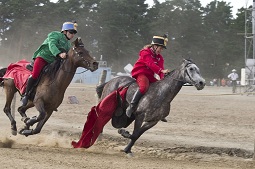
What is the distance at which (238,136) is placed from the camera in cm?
1455

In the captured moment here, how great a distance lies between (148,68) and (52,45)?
215 centimetres

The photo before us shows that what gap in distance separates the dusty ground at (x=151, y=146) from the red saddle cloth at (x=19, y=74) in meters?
1.24

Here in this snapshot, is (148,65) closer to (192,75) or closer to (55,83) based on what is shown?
(192,75)

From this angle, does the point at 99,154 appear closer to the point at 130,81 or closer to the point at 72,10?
the point at 130,81

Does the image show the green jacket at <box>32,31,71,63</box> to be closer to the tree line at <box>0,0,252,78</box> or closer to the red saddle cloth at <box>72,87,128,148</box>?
the red saddle cloth at <box>72,87,128,148</box>

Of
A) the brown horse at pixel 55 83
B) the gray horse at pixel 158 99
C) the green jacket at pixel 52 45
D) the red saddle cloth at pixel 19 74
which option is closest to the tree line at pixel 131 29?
the red saddle cloth at pixel 19 74

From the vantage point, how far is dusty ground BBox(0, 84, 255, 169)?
9477 millimetres

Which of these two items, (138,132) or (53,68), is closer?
(138,132)

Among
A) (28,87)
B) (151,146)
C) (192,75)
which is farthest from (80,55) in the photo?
(151,146)

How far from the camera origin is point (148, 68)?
1119 centimetres

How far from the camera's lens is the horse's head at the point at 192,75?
10.4 meters

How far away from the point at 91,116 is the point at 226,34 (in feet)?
220

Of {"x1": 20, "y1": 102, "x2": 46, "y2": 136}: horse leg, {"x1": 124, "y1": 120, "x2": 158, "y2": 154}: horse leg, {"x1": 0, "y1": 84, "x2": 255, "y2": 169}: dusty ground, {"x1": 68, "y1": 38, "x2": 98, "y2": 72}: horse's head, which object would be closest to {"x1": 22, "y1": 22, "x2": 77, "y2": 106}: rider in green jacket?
{"x1": 68, "y1": 38, "x2": 98, "y2": 72}: horse's head

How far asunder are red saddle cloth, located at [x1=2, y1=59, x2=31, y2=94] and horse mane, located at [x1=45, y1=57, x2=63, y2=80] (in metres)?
0.66
